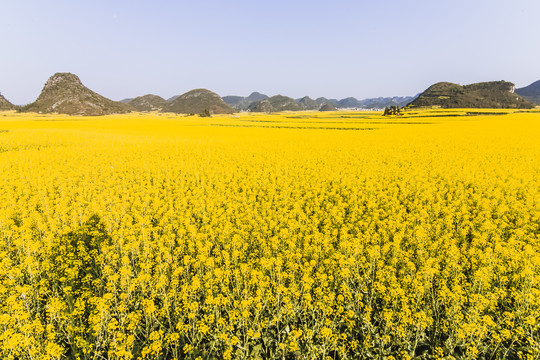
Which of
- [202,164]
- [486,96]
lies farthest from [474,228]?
[486,96]

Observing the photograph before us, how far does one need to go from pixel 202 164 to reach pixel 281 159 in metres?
5.97

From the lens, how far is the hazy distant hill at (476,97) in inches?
5344

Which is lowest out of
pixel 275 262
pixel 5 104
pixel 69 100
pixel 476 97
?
pixel 275 262

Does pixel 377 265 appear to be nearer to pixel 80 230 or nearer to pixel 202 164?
pixel 80 230

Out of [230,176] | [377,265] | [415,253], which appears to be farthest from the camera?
[230,176]

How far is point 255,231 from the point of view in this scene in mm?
8336

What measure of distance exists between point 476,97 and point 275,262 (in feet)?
613

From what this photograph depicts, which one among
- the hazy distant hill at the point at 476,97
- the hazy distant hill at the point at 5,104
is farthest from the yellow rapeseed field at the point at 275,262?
the hazy distant hill at the point at 5,104

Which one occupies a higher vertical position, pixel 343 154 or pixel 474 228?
pixel 343 154

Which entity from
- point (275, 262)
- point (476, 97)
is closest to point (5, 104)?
point (275, 262)

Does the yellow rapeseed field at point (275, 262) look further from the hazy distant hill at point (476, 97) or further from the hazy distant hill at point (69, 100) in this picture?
the hazy distant hill at point (69, 100)

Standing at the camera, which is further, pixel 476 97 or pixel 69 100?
pixel 69 100

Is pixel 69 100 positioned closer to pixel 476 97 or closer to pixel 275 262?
pixel 275 262

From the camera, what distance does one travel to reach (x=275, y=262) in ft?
20.4
